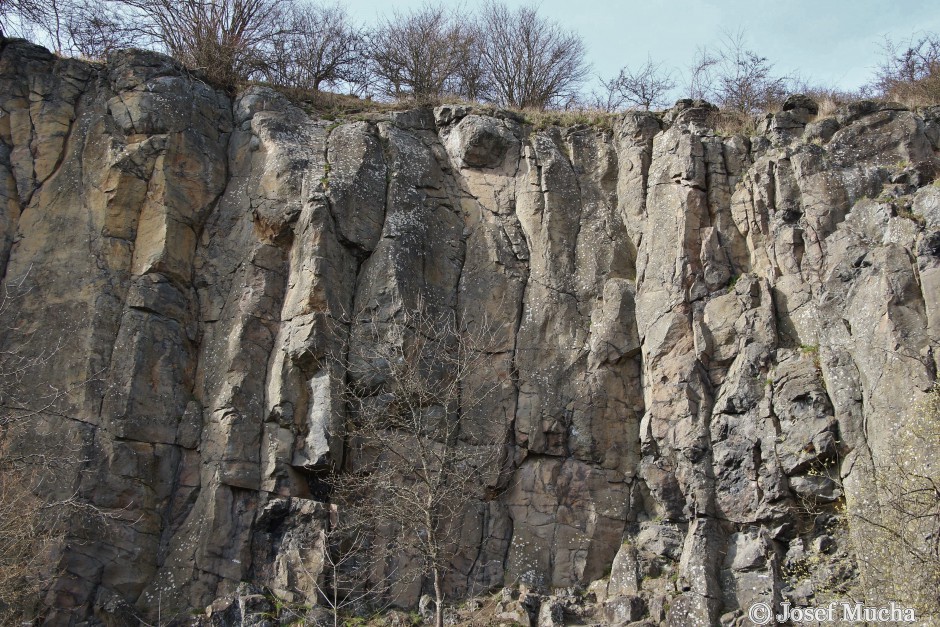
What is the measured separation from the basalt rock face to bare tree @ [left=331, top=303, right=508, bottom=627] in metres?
0.45

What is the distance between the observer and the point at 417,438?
15922mm

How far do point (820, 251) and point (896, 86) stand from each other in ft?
26.7

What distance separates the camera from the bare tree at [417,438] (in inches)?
627

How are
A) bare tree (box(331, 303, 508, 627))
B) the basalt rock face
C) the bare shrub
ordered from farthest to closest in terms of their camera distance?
bare tree (box(331, 303, 508, 627)), the basalt rock face, the bare shrub

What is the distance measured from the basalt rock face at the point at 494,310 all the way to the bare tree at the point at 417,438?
1.48 feet

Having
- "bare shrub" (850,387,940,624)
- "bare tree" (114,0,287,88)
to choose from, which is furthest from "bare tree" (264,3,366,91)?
"bare shrub" (850,387,940,624)

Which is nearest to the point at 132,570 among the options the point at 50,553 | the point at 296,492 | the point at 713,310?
the point at 50,553

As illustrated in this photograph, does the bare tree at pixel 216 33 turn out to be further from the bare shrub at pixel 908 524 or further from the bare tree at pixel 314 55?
the bare shrub at pixel 908 524

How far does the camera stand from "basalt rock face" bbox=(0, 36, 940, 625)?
15.4 meters

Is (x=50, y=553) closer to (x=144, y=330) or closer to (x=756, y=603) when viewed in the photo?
(x=144, y=330)

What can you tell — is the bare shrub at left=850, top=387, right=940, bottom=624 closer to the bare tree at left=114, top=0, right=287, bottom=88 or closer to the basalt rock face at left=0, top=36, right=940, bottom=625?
the basalt rock face at left=0, top=36, right=940, bottom=625

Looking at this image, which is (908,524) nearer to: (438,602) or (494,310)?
(438,602)

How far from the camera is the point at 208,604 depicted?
15375 millimetres

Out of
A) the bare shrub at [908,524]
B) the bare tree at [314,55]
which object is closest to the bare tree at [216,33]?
the bare tree at [314,55]
